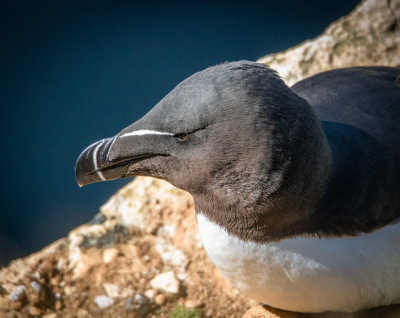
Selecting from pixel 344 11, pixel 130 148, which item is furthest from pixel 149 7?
pixel 130 148

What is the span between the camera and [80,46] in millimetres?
5633

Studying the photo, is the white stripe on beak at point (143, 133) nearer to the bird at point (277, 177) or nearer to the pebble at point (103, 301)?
the bird at point (277, 177)

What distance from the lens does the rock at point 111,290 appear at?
3410mm

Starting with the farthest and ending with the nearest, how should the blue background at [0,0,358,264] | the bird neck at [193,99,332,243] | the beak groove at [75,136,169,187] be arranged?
the blue background at [0,0,358,264], the beak groove at [75,136,169,187], the bird neck at [193,99,332,243]

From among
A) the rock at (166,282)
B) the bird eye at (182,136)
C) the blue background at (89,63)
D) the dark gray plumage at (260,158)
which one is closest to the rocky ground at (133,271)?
the rock at (166,282)

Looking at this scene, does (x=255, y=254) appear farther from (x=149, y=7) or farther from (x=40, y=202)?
(x=149, y=7)

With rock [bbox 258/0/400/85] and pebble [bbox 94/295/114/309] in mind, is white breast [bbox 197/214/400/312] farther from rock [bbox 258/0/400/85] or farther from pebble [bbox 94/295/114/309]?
rock [bbox 258/0/400/85]

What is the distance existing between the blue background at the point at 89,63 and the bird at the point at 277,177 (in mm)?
2993

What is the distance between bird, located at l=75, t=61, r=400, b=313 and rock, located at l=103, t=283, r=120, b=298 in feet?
3.88

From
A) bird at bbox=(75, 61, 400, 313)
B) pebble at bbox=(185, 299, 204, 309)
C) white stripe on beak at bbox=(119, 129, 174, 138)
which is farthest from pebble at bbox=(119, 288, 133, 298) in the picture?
white stripe on beak at bbox=(119, 129, 174, 138)

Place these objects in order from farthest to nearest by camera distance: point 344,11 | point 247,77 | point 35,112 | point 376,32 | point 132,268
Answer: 1. point 35,112
2. point 344,11
3. point 376,32
4. point 132,268
5. point 247,77

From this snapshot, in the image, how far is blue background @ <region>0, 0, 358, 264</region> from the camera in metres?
5.27

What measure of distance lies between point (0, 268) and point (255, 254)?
7.58ft

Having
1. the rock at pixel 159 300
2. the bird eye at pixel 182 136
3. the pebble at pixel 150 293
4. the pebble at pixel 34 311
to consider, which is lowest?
the rock at pixel 159 300
